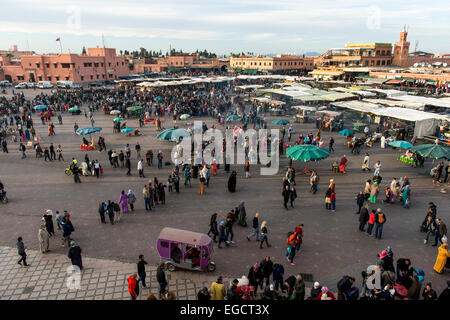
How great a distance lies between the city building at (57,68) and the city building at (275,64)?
35686 millimetres

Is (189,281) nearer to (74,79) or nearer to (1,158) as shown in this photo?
(1,158)

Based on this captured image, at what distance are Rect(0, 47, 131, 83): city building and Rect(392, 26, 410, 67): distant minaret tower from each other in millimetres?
60918

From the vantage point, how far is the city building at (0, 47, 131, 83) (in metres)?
A: 55.1

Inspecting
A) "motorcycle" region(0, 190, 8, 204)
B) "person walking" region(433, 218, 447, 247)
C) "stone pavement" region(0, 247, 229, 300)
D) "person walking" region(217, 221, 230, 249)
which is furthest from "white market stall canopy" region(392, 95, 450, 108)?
"motorcycle" region(0, 190, 8, 204)

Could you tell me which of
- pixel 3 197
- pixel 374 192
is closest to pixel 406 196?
pixel 374 192

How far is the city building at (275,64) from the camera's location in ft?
240

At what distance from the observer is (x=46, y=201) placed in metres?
12.0

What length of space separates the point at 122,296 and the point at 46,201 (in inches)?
280

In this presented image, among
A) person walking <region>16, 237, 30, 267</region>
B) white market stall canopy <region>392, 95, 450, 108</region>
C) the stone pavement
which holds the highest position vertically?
white market stall canopy <region>392, 95, 450, 108</region>

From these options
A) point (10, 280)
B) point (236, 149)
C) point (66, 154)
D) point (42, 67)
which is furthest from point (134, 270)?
point (42, 67)

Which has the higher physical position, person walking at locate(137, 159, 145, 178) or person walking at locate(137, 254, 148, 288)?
person walking at locate(137, 159, 145, 178)

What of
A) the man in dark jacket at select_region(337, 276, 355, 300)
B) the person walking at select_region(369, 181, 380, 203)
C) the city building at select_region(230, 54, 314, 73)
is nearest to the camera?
the man in dark jacket at select_region(337, 276, 355, 300)

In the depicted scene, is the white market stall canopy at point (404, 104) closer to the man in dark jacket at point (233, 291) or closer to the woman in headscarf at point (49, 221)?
the man in dark jacket at point (233, 291)

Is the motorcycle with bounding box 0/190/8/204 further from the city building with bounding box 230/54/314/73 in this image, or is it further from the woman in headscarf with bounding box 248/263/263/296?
the city building with bounding box 230/54/314/73
